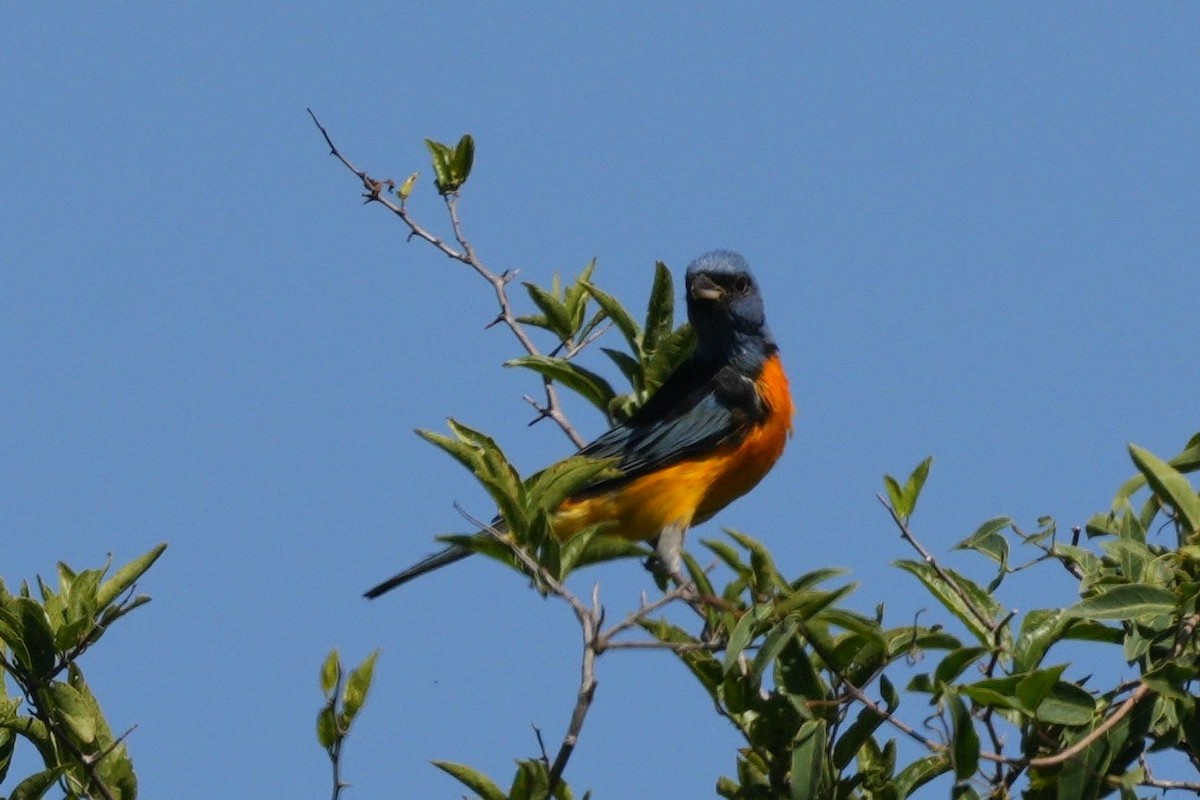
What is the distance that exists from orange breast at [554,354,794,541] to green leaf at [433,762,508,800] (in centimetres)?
314

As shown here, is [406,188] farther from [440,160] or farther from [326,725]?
[326,725]

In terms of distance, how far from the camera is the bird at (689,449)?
7129mm

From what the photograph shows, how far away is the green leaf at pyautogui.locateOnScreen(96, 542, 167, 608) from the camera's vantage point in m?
4.57

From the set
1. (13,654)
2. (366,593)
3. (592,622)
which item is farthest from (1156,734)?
(366,593)

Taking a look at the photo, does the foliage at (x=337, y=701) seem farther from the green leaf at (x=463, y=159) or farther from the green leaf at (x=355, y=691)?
the green leaf at (x=463, y=159)

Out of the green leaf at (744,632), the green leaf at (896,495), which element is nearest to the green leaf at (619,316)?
the green leaf at (896,495)

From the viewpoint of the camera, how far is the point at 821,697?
13.9ft

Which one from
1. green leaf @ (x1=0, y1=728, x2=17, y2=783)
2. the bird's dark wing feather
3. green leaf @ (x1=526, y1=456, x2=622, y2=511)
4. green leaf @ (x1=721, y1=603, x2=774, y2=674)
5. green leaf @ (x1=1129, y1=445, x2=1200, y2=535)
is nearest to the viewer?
green leaf @ (x1=1129, y1=445, x2=1200, y2=535)

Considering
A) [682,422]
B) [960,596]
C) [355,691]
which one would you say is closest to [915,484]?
[960,596]

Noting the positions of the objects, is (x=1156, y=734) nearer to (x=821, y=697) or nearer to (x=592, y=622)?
(x=821, y=697)

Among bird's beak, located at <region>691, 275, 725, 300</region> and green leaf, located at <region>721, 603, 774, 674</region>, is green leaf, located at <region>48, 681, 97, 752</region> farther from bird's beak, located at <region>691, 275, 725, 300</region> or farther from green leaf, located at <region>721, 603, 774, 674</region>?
bird's beak, located at <region>691, 275, 725, 300</region>

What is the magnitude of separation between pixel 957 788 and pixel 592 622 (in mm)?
948

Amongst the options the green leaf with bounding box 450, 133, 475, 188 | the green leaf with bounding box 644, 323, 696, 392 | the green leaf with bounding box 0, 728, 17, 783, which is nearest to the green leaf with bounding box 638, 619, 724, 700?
the green leaf with bounding box 0, 728, 17, 783

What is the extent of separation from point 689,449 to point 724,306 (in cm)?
111
